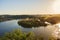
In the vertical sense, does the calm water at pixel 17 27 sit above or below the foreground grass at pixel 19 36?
above

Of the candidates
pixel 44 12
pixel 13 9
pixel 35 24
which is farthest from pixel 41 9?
pixel 13 9

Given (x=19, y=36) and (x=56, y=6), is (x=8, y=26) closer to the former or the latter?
(x=19, y=36)

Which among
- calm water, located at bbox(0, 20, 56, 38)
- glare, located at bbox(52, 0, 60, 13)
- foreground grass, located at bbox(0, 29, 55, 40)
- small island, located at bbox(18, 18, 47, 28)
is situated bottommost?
foreground grass, located at bbox(0, 29, 55, 40)

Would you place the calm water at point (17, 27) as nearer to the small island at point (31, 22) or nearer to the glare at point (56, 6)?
the small island at point (31, 22)

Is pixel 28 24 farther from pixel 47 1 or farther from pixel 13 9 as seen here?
pixel 47 1

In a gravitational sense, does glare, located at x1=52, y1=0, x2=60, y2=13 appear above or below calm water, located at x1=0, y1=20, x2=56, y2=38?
above

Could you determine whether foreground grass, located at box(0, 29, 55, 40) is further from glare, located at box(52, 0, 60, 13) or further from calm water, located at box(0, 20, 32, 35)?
glare, located at box(52, 0, 60, 13)

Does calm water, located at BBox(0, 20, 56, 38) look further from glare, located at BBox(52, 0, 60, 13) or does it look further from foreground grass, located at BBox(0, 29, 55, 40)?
glare, located at BBox(52, 0, 60, 13)

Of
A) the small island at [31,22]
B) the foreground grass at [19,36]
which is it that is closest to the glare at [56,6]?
the small island at [31,22]

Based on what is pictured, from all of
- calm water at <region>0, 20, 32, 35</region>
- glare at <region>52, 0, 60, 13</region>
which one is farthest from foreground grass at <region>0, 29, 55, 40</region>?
glare at <region>52, 0, 60, 13</region>

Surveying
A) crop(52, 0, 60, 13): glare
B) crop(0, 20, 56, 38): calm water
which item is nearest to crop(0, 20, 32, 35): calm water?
crop(0, 20, 56, 38): calm water

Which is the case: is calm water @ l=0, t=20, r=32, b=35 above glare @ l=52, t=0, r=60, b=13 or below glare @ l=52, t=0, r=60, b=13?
below
